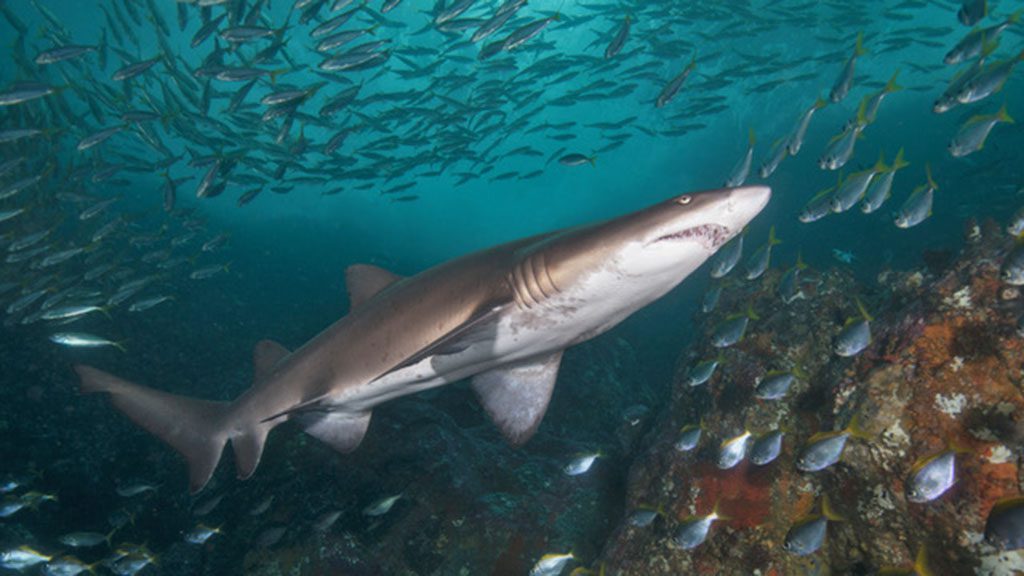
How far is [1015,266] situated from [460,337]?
10.9ft

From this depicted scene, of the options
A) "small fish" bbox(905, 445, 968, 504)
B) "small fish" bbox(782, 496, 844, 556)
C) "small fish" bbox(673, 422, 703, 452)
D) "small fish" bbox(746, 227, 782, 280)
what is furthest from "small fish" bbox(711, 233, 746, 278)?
"small fish" bbox(905, 445, 968, 504)

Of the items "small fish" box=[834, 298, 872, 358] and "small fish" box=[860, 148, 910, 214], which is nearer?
"small fish" box=[834, 298, 872, 358]

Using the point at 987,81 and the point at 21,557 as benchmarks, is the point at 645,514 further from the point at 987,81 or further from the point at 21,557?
the point at 21,557

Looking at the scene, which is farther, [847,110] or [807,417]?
[847,110]

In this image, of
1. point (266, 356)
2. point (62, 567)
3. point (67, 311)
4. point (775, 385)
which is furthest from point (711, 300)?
point (67, 311)

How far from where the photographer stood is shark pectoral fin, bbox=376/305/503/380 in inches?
109

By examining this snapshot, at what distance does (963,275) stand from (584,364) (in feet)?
20.9

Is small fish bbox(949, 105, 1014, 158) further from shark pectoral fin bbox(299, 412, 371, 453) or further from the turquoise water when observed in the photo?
shark pectoral fin bbox(299, 412, 371, 453)

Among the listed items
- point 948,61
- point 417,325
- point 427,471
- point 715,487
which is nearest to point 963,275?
point 715,487

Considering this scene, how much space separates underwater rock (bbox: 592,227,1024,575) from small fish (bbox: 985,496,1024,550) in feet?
1.01

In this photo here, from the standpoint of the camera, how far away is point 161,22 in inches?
390

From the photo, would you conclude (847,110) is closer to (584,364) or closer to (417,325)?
(584,364)

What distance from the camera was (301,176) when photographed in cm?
1861

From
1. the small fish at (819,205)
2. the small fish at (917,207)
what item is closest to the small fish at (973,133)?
the small fish at (917,207)
